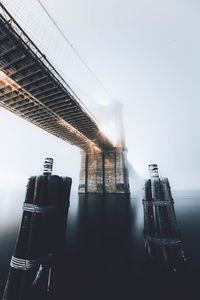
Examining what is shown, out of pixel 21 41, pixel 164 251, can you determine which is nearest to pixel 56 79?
pixel 21 41

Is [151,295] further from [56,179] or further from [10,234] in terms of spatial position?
[10,234]

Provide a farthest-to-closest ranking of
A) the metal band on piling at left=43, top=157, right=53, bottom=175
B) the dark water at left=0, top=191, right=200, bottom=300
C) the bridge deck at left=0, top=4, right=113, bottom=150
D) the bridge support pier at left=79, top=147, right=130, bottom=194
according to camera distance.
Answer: the bridge support pier at left=79, top=147, right=130, bottom=194 → the bridge deck at left=0, top=4, right=113, bottom=150 → the metal band on piling at left=43, top=157, right=53, bottom=175 → the dark water at left=0, top=191, right=200, bottom=300

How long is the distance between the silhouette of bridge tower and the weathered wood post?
9.20 m

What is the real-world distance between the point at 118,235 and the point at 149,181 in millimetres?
2963

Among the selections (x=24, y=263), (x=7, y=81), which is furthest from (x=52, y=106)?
(x=24, y=263)

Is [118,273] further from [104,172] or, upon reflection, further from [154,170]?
[104,172]

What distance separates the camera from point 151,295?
177cm

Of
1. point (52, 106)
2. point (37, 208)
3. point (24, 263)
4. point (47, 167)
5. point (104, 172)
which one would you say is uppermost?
point (52, 106)

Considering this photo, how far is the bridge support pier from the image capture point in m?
23.6

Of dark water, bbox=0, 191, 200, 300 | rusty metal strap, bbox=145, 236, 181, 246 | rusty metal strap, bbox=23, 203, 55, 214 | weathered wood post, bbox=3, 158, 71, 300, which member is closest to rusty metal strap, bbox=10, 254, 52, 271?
weathered wood post, bbox=3, 158, 71, 300

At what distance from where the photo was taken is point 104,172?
25.5 meters

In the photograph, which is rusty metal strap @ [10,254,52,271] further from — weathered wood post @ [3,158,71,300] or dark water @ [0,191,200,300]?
dark water @ [0,191,200,300]

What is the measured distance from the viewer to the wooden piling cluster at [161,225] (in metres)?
2.14

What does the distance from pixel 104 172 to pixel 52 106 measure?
16.3 metres
